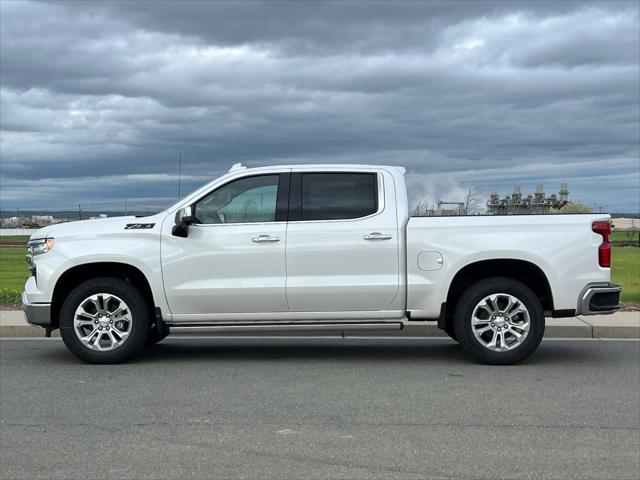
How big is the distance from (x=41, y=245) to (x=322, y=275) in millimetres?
2948

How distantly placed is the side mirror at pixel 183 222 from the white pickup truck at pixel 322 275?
0.04 feet

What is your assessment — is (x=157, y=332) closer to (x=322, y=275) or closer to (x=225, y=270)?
(x=225, y=270)

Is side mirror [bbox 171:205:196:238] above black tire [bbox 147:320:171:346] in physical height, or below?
above

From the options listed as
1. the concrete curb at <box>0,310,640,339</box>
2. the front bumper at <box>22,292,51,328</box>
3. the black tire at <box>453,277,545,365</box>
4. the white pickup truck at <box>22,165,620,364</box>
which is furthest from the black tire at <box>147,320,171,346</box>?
the black tire at <box>453,277,545,365</box>

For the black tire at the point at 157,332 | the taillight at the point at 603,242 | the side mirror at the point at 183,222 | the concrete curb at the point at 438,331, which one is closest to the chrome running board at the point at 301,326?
the black tire at the point at 157,332

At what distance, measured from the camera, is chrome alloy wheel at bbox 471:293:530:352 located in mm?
7906

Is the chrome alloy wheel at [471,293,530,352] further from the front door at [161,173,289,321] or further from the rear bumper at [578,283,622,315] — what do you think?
the front door at [161,173,289,321]

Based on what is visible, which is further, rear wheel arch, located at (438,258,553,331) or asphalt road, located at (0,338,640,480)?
rear wheel arch, located at (438,258,553,331)

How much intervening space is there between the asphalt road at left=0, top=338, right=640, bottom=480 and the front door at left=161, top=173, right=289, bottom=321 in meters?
0.66

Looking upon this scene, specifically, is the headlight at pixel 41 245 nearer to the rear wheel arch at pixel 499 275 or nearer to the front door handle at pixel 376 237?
the front door handle at pixel 376 237

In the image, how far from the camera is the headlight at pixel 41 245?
8047 millimetres

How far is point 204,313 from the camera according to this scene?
26.3 ft

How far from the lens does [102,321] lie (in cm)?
798

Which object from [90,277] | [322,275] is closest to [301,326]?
[322,275]
